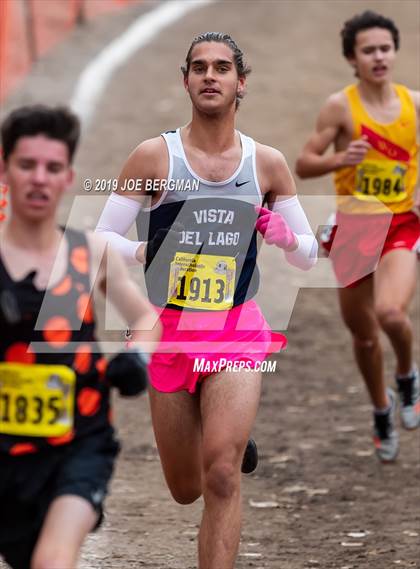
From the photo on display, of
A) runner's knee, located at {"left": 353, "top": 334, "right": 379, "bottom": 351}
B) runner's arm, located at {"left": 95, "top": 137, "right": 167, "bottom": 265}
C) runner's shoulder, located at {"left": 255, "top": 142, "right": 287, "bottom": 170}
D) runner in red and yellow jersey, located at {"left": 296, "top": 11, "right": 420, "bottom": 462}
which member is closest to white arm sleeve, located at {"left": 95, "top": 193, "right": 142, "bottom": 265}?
runner's arm, located at {"left": 95, "top": 137, "right": 167, "bottom": 265}

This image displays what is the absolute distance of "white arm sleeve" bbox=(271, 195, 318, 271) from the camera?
21.0 feet

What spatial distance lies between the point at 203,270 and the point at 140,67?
51.2 feet

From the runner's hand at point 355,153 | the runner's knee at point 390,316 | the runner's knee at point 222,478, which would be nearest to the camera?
the runner's knee at point 222,478

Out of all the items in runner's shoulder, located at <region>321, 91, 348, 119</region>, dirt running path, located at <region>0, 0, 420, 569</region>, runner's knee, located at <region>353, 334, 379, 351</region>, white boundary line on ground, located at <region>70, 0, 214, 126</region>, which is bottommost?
white boundary line on ground, located at <region>70, 0, 214, 126</region>

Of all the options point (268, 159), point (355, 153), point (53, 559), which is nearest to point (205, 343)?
point (268, 159)

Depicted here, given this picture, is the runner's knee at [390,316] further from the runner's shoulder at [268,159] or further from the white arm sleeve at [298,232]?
the runner's shoulder at [268,159]

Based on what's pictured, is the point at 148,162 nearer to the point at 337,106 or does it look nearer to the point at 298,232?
the point at 298,232

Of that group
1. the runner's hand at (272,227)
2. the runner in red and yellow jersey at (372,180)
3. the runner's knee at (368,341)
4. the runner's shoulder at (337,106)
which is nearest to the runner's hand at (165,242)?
the runner's hand at (272,227)

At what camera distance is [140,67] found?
21.6 meters

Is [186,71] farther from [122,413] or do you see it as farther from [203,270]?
[122,413]

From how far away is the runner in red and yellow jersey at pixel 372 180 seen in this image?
8461 millimetres

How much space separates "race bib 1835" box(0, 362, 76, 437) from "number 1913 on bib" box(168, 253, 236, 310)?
154cm

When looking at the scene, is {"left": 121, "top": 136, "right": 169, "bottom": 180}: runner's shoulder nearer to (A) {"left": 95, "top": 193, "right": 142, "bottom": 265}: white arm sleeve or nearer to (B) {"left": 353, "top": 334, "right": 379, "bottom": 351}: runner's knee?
(A) {"left": 95, "top": 193, "right": 142, "bottom": 265}: white arm sleeve

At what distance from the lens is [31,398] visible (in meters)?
4.75
